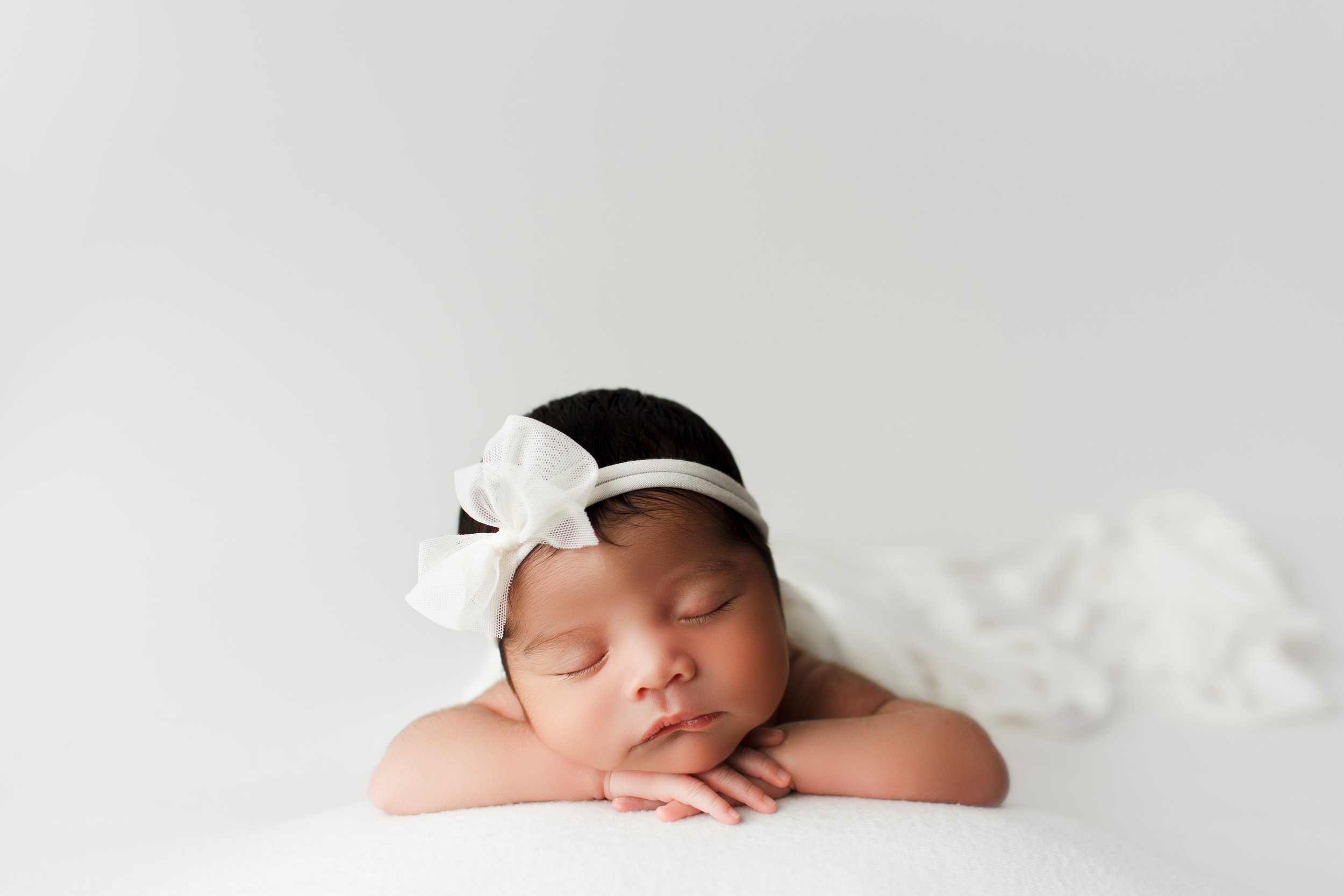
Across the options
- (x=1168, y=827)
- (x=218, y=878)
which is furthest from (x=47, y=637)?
(x=1168, y=827)

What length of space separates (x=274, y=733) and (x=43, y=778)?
0.43 m

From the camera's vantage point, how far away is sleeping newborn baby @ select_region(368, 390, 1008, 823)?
1495 mm

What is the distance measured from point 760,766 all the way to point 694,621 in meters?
0.23

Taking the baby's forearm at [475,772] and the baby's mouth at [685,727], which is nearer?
the baby's mouth at [685,727]

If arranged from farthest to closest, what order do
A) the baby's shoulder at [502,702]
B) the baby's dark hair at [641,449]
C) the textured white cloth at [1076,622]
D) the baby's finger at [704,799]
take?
1. the textured white cloth at [1076,622]
2. the baby's shoulder at [502,702]
3. the baby's dark hair at [641,449]
4. the baby's finger at [704,799]

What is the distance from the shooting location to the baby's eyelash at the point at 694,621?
151 cm

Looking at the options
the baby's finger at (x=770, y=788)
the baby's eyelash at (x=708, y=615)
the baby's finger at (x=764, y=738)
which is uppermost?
the baby's eyelash at (x=708, y=615)

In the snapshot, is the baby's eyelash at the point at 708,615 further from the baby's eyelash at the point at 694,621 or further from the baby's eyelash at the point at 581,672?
the baby's eyelash at the point at 581,672

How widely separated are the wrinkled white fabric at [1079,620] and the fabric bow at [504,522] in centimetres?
78

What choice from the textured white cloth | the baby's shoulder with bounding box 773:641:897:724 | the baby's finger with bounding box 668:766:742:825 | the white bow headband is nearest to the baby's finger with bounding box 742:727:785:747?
the baby's finger with bounding box 668:766:742:825

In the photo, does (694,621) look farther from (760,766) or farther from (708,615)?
(760,766)

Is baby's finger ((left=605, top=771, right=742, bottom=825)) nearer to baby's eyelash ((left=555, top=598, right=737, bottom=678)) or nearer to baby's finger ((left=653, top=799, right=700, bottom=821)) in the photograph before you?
baby's finger ((left=653, top=799, right=700, bottom=821))

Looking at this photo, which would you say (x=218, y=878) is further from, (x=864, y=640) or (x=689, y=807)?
(x=864, y=640)

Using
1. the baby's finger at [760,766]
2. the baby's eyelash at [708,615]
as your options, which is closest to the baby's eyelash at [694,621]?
the baby's eyelash at [708,615]
